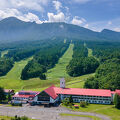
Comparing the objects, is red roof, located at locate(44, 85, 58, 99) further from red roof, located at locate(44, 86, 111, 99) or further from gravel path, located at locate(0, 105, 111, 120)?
gravel path, located at locate(0, 105, 111, 120)

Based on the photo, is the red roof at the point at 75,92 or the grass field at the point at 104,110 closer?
the grass field at the point at 104,110

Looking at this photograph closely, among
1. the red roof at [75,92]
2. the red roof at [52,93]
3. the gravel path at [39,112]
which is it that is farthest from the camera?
the red roof at [75,92]

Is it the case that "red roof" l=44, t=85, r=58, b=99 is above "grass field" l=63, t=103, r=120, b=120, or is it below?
above

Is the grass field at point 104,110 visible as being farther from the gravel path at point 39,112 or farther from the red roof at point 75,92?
the red roof at point 75,92

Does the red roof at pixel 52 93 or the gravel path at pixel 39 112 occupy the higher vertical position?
the red roof at pixel 52 93

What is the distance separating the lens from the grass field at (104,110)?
56.4 m

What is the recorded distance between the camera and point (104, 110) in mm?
60562

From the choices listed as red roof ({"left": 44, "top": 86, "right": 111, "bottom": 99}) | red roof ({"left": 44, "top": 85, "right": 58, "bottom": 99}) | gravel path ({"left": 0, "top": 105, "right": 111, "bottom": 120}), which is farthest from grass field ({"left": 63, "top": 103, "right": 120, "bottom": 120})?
red roof ({"left": 44, "top": 85, "right": 58, "bottom": 99})

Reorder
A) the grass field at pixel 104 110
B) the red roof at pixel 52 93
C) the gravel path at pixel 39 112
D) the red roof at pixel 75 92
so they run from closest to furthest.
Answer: the gravel path at pixel 39 112 < the grass field at pixel 104 110 < the red roof at pixel 52 93 < the red roof at pixel 75 92

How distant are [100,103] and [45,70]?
79.5m

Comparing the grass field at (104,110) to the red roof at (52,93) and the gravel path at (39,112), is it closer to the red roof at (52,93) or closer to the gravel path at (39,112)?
the gravel path at (39,112)

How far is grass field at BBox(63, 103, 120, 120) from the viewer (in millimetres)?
56425

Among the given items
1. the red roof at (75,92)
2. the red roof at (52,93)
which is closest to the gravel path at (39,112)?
the red roof at (52,93)

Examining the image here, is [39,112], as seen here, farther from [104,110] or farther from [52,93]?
[104,110]
